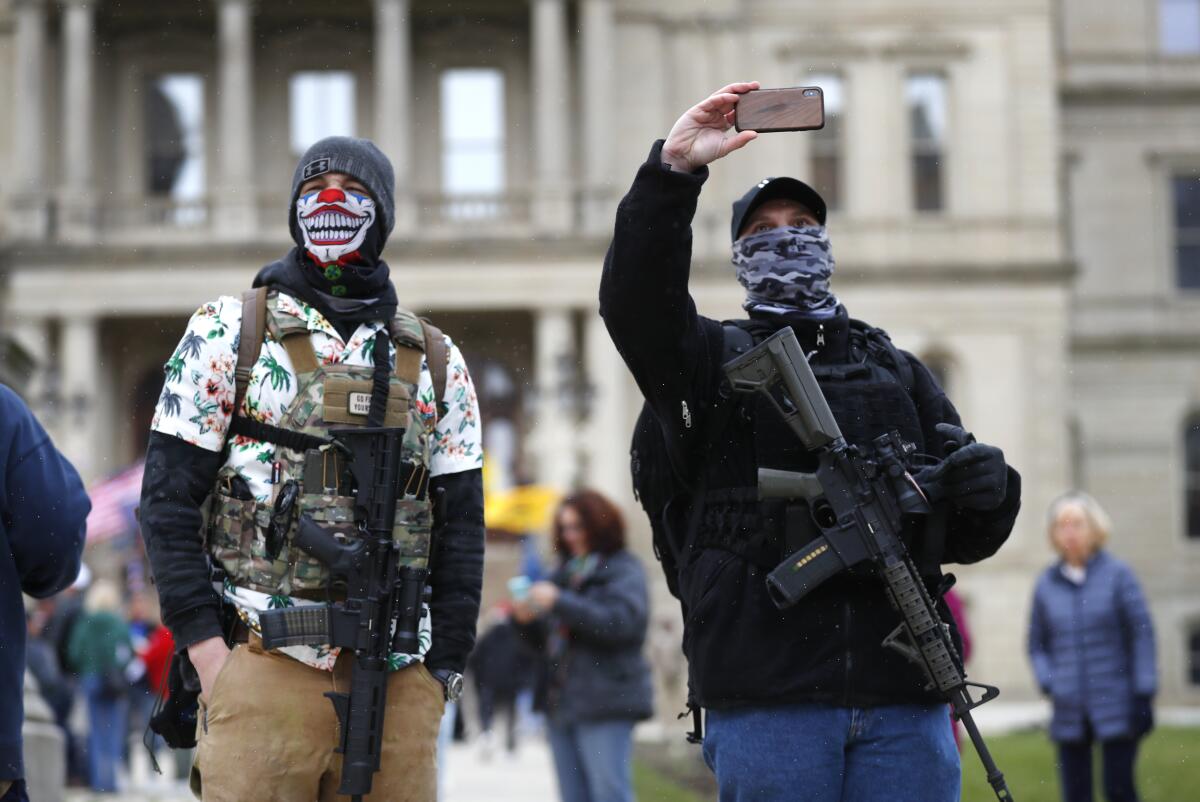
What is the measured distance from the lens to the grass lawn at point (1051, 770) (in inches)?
521

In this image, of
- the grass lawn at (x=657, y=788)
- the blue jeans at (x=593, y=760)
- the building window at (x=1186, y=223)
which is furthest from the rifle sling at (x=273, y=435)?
the building window at (x=1186, y=223)

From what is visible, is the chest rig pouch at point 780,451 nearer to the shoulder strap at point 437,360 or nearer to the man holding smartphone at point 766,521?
the man holding smartphone at point 766,521

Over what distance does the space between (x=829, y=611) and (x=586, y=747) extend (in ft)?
15.8

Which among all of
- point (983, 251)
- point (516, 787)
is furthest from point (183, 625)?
point (983, 251)

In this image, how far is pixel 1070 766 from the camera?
10.1 m

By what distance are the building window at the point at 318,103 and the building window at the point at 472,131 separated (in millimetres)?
2021

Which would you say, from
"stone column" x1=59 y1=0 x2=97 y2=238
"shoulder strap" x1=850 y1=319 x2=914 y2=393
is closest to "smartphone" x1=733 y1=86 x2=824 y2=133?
"shoulder strap" x1=850 y1=319 x2=914 y2=393

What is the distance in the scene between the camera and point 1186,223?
4253cm

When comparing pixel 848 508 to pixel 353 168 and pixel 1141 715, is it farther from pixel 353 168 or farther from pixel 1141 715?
pixel 1141 715

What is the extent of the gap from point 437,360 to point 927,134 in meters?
34.3

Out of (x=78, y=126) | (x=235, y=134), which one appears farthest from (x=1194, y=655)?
(x=78, y=126)

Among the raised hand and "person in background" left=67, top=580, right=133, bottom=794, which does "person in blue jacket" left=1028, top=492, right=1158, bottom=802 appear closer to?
the raised hand

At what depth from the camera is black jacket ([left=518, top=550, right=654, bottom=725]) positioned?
29.8 feet

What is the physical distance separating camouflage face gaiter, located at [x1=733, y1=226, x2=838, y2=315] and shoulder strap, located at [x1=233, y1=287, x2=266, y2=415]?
1.19m
